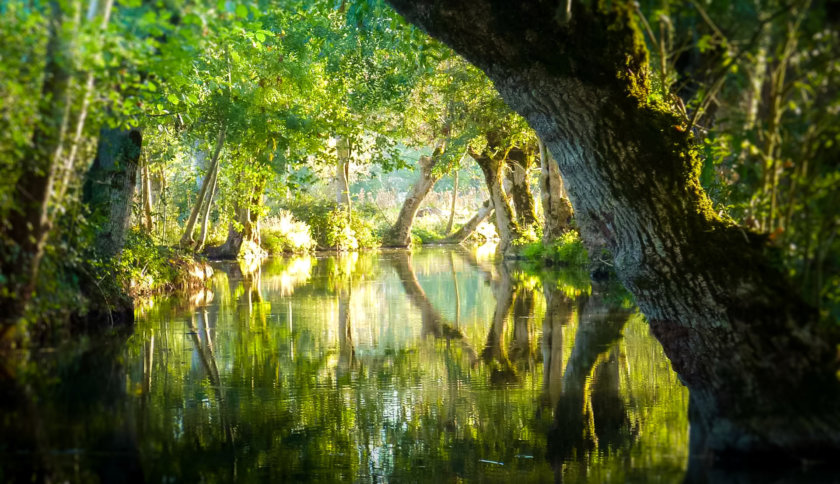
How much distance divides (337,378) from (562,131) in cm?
298

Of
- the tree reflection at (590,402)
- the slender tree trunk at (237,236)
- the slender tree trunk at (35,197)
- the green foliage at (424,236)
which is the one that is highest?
the green foliage at (424,236)

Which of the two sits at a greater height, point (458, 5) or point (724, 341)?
point (458, 5)

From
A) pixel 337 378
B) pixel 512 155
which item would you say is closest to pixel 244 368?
pixel 337 378

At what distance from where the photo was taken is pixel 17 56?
11.6 ft

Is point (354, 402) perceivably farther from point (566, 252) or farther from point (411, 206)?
point (411, 206)

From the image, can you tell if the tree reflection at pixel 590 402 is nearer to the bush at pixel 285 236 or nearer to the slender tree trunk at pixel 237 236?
the slender tree trunk at pixel 237 236

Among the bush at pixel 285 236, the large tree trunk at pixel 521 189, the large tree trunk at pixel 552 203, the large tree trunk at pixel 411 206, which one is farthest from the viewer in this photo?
the large tree trunk at pixel 411 206

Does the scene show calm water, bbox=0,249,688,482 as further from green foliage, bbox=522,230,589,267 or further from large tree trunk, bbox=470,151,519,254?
large tree trunk, bbox=470,151,519,254

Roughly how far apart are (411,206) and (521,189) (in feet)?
29.6

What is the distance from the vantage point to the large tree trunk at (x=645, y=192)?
4.38 m

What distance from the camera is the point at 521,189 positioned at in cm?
2456

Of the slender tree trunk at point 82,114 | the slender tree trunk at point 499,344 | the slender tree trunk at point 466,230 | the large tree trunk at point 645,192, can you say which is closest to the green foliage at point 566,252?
the slender tree trunk at point 499,344

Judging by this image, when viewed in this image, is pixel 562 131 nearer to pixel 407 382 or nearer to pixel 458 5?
pixel 458 5

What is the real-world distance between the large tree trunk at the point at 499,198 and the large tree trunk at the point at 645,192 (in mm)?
18166
